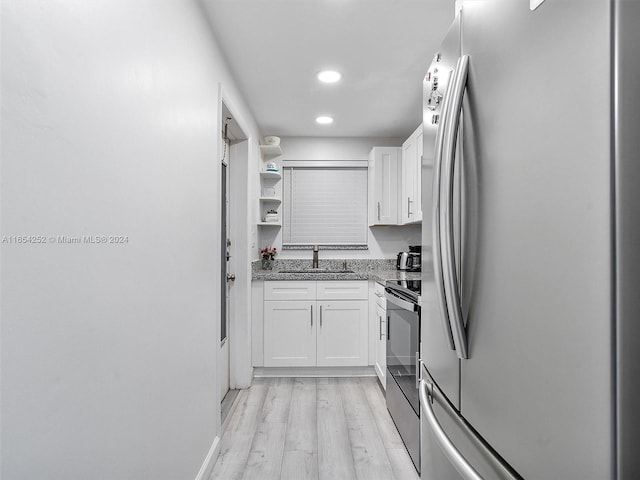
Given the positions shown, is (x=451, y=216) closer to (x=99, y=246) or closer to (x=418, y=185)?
(x=99, y=246)

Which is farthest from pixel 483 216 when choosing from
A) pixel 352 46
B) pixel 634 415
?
pixel 352 46

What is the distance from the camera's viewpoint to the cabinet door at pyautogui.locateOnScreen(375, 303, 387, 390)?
292cm

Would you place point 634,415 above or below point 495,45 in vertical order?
below

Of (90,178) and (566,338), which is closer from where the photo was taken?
(566,338)

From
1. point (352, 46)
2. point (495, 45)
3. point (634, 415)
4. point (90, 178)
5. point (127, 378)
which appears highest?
point (352, 46)

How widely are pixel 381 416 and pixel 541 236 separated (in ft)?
7.72

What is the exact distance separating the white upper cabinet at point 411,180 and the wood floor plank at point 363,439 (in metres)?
1.53

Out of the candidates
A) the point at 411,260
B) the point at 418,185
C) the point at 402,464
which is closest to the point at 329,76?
the point at 418,185

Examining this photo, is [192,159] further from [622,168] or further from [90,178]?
[622,168]

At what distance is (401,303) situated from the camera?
7.06 ft

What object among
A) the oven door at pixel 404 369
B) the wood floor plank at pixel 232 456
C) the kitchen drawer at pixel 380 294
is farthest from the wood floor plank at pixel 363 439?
the kitchen drawer at pixel 380 294

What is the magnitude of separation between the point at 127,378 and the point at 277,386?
7.34 feet

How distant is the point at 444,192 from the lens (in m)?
0.81

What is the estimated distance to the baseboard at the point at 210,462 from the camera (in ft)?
5.88
